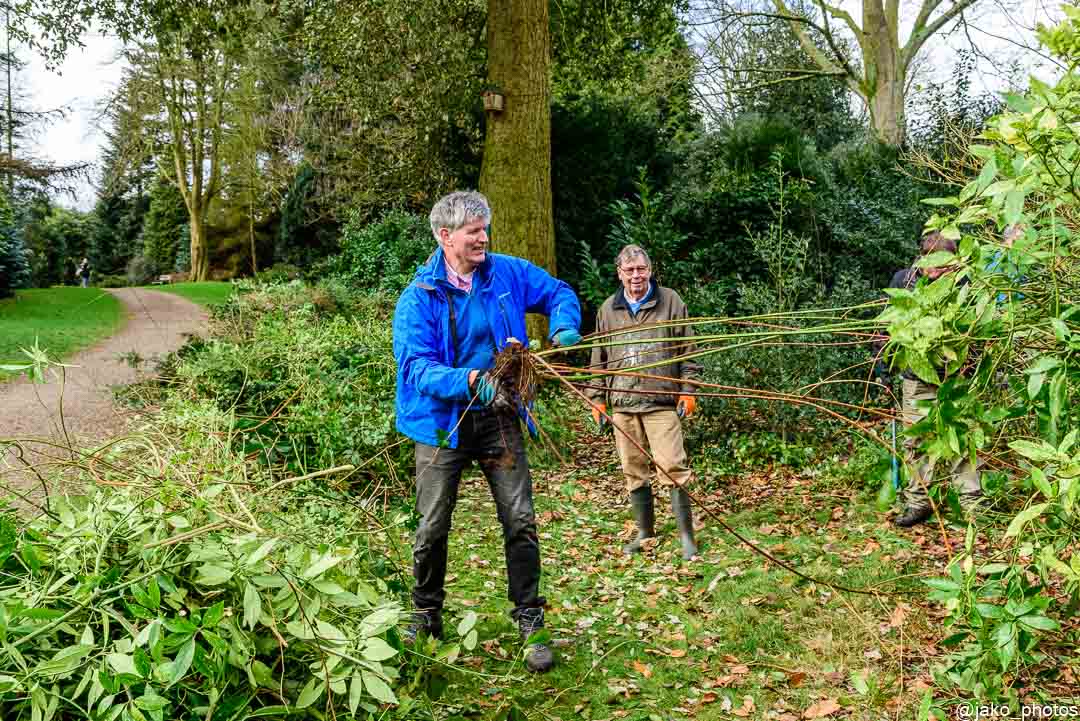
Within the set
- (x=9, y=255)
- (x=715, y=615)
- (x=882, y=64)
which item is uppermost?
(x=882, y=64)

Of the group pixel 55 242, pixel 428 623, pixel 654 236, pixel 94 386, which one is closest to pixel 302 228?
pixel 94 386

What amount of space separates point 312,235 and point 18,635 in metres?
21.3

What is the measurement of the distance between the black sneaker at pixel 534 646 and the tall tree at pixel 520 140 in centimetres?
590

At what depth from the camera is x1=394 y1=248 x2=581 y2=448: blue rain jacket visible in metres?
3.70

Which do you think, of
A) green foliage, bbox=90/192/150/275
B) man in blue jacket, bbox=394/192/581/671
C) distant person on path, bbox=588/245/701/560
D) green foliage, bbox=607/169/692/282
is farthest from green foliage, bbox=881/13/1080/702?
green foliage, bbox=90/192/150/275

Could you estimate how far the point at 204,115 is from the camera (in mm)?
25406

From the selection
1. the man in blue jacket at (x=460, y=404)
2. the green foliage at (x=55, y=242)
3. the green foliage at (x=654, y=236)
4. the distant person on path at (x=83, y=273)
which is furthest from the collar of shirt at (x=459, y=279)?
the distant person on path at (x=83, y=273)

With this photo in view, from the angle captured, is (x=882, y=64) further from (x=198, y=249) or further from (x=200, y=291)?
(x=198, y=249)

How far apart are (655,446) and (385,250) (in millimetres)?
8553

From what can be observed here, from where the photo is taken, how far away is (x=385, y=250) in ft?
43.7

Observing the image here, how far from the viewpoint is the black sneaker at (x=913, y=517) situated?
19.6 feet

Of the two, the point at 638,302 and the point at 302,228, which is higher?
the point at 302,228

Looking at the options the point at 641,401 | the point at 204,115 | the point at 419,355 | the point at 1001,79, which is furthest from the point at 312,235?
the point at 419,355

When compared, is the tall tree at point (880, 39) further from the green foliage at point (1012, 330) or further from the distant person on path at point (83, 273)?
the distant person on path at point (83, 273)
